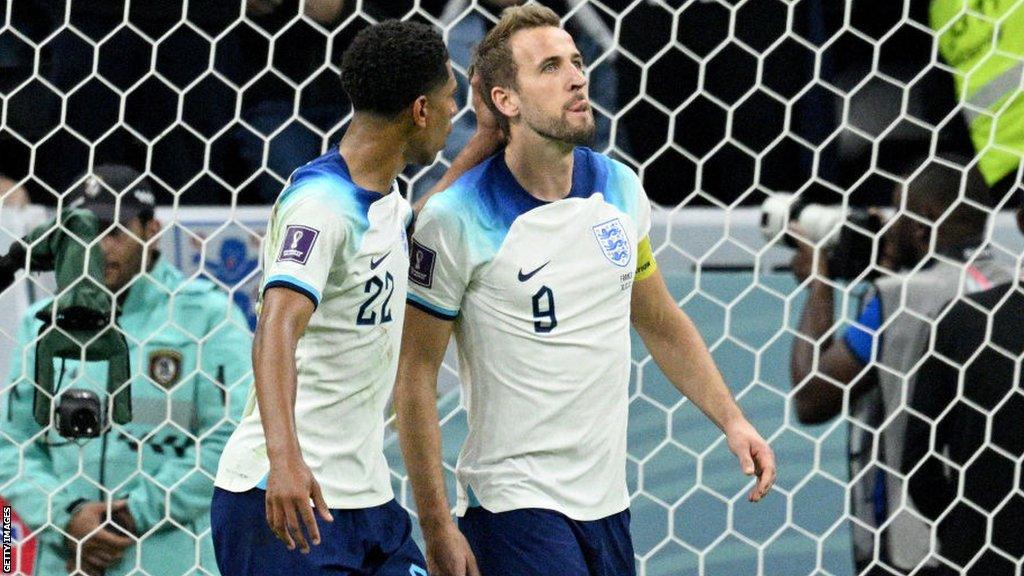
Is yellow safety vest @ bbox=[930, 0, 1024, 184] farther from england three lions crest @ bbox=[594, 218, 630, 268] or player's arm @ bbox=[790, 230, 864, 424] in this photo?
england three lions crest @ bbox=[594, 218, 630, 268]

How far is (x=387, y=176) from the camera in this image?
244 centimetres

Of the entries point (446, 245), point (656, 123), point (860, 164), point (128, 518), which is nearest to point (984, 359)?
point (860, 164)

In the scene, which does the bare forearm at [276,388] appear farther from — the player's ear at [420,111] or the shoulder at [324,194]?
the player's ear at [420,111]

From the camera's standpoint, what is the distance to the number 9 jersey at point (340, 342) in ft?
7.71

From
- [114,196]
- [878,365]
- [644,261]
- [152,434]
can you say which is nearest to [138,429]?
[152,434]

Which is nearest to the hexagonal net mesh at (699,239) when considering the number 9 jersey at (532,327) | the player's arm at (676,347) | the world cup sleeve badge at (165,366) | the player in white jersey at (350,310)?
the world cup sleeve badge at (165,366)

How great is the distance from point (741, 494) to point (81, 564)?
138 cm

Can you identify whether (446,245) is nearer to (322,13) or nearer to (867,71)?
(322,13)

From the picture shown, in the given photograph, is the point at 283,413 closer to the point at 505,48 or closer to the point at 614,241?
the point at 614,241

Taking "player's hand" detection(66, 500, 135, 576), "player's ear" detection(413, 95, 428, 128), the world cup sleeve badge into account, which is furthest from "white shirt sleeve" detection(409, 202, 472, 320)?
"player's hand" detection(66, 500, 135, 576)

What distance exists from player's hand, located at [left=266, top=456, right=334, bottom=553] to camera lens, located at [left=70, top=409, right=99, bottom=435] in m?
→ 1.27

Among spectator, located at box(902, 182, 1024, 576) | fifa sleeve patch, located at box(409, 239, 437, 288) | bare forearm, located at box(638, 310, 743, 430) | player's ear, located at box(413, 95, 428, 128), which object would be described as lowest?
spectator, located at box(902, 182, 1024, 576)

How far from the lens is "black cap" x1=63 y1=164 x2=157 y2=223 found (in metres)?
3.38

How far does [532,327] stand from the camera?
260cm
